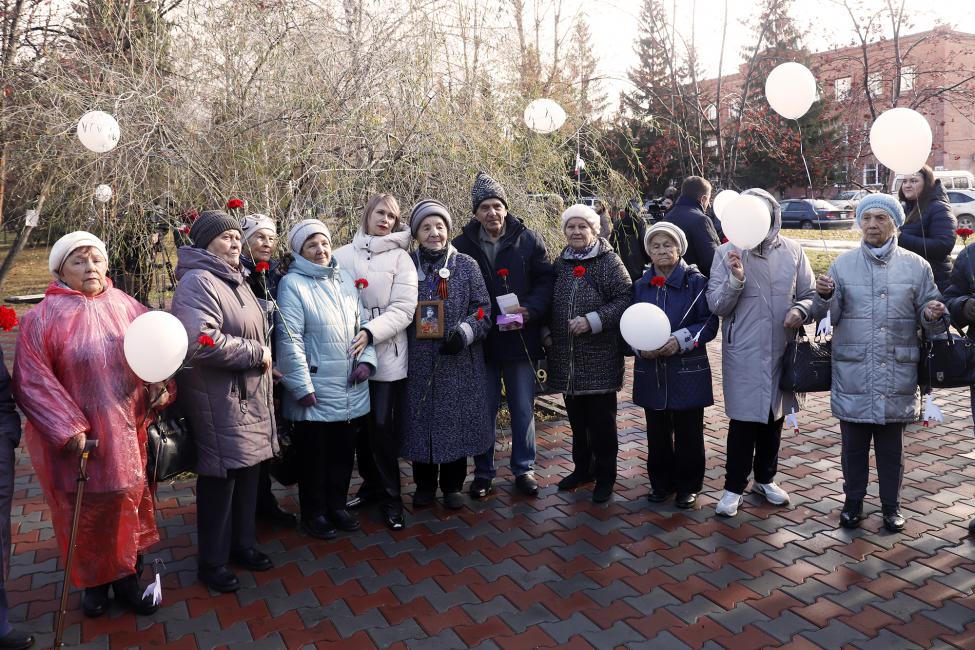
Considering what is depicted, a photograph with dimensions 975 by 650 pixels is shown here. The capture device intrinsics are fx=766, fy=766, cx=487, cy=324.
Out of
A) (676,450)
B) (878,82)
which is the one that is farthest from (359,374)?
(878,82)

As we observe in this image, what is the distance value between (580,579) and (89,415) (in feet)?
7.66

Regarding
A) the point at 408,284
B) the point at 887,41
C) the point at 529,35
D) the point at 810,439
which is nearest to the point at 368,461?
the point at 408,284

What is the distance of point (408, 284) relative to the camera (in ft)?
14.4

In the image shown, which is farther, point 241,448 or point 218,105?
point 218,105

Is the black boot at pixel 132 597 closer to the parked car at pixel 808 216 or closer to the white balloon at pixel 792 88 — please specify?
the white balloon at pixel 792 88

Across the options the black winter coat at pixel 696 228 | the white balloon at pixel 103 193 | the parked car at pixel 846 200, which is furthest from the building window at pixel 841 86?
the parked car at pixel 846 200

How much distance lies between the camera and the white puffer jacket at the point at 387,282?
14.4 feet

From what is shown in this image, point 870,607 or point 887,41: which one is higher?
point 887,41

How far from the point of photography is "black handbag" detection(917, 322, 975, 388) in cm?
387

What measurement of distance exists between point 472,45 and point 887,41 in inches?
333

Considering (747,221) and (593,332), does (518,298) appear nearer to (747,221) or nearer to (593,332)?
(593,332)

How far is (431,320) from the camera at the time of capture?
4473mm

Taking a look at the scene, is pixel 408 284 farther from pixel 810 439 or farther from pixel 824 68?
pixel 824 68

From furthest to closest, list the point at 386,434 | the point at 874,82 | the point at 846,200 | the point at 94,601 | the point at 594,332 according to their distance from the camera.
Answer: the point at 846,200
the point at 874,82
the point at 594,332
the point at 386,434
the point at 94,601
